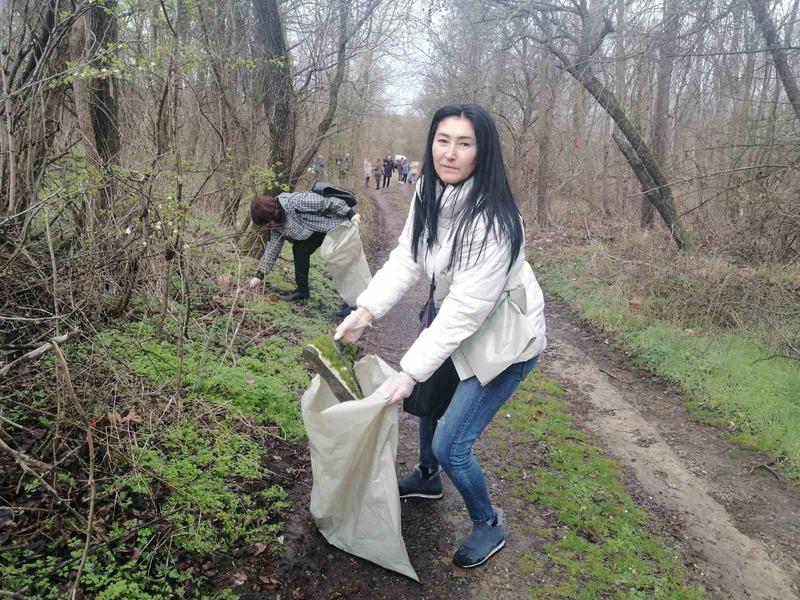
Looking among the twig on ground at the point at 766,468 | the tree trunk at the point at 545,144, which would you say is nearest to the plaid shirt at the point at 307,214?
the twig on ground at the point at 766,468

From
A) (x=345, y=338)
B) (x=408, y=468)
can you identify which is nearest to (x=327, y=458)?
(x=345, y=338)

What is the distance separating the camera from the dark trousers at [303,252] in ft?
19.7

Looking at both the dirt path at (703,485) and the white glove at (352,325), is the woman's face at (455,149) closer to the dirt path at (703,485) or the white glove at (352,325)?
the white glove at (352,325)

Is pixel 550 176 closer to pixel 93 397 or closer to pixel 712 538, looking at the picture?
pixel 712 538

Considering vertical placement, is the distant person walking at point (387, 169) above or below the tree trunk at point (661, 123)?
below

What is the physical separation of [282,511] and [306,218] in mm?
3435

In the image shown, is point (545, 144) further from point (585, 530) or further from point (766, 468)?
point (585, 530)

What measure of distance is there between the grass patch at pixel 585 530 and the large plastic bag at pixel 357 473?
30.6 inches

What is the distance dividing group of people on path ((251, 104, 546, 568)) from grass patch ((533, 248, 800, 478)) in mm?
2691

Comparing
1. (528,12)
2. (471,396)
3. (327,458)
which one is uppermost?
(528,12)

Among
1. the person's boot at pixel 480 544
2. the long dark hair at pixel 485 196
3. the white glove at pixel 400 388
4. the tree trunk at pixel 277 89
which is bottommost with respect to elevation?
the person's boot at pixel 480 544

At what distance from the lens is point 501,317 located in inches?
92.9

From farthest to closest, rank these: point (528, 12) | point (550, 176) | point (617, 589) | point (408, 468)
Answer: point (550, 176) < point (528, 12) < point (408, 468) < point (617, 589)

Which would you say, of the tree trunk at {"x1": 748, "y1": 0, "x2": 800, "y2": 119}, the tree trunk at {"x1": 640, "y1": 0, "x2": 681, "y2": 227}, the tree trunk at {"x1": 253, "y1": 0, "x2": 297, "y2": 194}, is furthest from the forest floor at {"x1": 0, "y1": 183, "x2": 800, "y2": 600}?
the tree trunk at {"x1": 640, "y1": 0, "x2": 681, "y2": 227}
